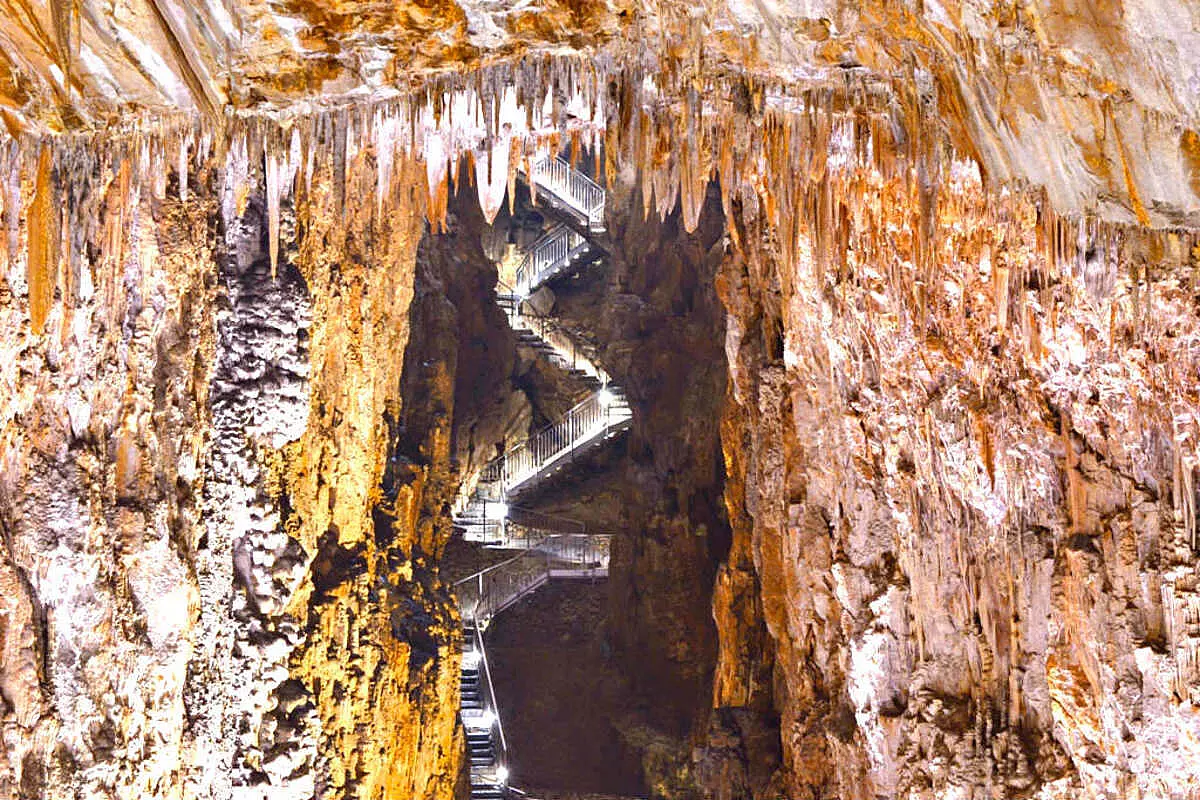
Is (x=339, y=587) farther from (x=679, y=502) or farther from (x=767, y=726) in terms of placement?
(x=679, y=502)

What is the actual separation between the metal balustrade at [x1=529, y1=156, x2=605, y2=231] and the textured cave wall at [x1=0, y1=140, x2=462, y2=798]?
36.5 ft

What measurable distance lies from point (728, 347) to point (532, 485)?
823cm

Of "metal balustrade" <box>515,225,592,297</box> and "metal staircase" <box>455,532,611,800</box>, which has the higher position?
"metal balustrade" <box>515,225,592,297</box>

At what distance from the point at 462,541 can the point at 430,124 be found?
12.2 m

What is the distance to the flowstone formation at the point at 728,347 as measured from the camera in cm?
502

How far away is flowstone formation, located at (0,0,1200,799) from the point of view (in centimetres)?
502

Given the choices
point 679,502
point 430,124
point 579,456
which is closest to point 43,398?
point 430,124

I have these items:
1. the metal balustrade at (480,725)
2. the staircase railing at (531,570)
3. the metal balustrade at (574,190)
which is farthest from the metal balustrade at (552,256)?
the metal balustrade at (480,725)

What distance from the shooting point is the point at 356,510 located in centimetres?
1001

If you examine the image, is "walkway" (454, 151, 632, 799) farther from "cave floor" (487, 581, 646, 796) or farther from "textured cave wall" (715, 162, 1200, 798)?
"textured cave wall" (715, 162, 1200, 798)

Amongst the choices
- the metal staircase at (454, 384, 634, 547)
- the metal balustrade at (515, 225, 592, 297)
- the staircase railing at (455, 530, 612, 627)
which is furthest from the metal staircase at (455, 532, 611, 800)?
the metal balustrade at (515, 225, 592, 297)

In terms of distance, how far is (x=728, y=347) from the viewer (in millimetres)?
11195

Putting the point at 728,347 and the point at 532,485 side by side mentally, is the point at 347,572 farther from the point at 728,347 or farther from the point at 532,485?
the point at 532,485

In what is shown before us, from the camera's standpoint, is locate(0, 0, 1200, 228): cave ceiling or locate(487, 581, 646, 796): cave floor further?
locate(487, 581, 646, 796): cave floor
